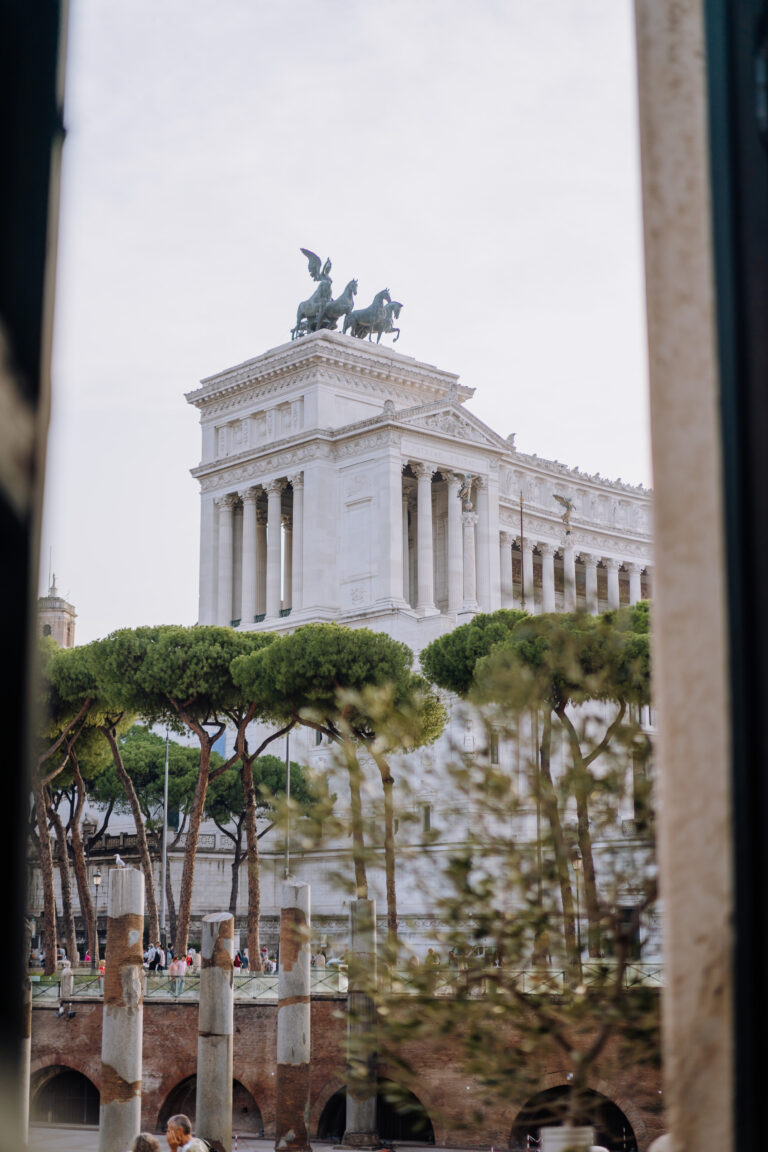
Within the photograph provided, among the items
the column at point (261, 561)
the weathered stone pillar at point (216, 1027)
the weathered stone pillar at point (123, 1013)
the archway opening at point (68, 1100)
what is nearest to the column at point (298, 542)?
the column at point (261, 561)

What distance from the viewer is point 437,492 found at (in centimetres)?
5925

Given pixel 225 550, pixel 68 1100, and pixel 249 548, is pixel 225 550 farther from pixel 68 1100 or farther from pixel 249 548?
pixel 68 1100

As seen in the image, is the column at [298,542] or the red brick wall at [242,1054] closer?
the red brick wall at [242,1054]

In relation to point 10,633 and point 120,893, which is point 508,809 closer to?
point 10,633

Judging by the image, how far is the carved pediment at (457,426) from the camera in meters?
56.0

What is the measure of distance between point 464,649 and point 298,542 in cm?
2229

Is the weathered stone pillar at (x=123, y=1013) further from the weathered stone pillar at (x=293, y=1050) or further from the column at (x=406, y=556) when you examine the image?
the column at (x=406, y=556)

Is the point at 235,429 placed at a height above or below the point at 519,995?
above

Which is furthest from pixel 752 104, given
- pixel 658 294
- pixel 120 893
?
pixel 120 893

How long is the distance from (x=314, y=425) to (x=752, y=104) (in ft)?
185

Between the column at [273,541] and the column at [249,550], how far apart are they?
136 centimetres

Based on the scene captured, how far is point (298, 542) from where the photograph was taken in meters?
58.8

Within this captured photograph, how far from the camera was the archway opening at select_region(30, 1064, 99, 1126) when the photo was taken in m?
30.5

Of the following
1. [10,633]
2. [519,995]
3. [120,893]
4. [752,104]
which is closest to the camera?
[10,633]
